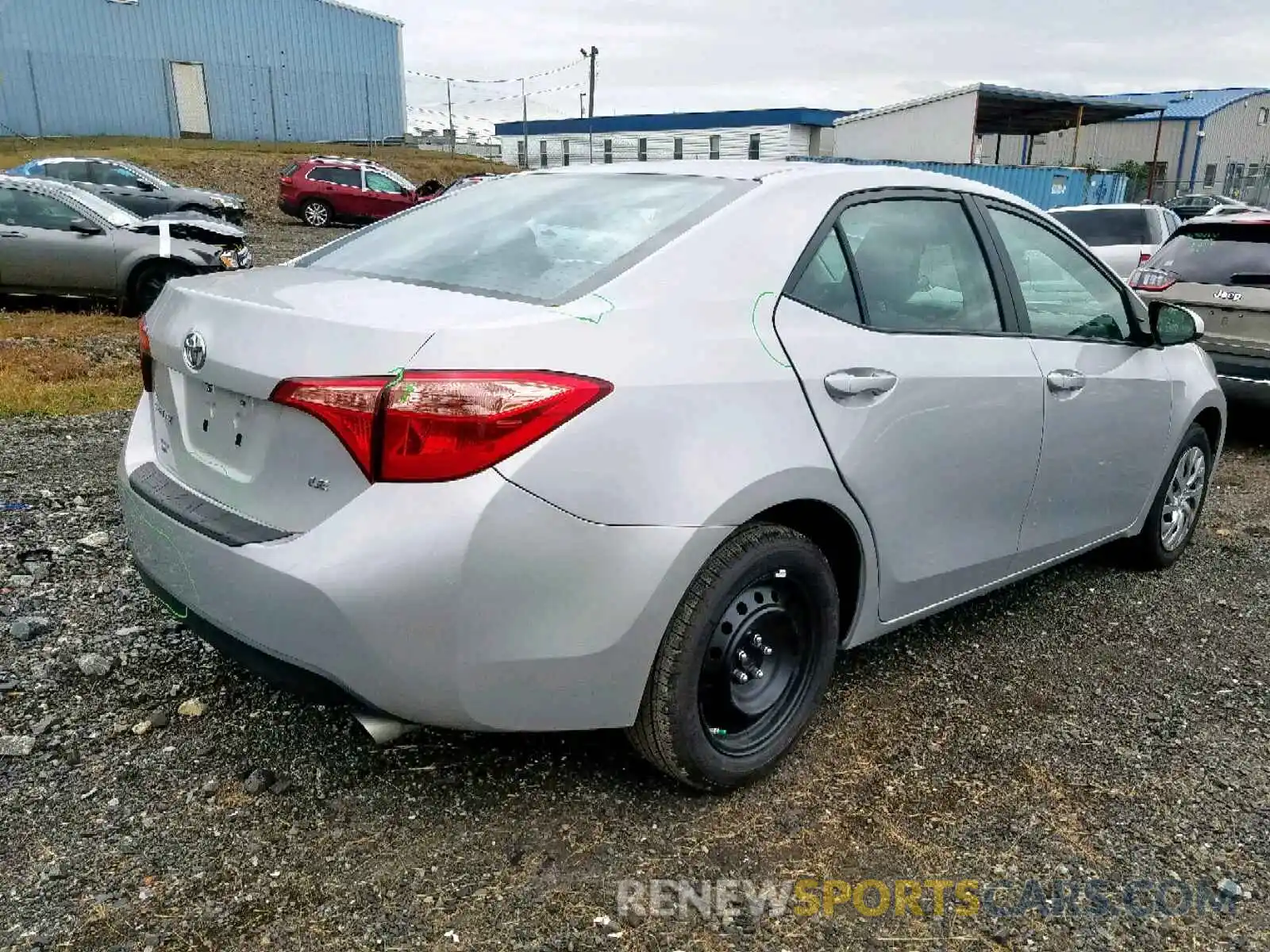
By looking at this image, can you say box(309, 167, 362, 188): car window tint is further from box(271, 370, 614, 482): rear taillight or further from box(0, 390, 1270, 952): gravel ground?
box(271, 370, 614, 482): rear taillight

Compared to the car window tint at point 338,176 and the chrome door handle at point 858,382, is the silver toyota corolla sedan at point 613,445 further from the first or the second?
the car window tint at point 338,176

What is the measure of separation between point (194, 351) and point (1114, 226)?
12.4m

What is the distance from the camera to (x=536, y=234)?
2838 mm

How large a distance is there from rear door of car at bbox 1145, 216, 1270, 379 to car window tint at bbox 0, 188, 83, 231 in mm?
10438

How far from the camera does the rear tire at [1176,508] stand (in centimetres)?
433

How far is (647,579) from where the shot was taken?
2.26 metres

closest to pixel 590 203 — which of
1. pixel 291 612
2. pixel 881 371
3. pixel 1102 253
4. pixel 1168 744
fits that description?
pixel 881 371

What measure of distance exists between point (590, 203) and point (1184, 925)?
2373 millimetres

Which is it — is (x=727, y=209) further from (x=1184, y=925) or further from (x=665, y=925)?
(x=1184, y=925)

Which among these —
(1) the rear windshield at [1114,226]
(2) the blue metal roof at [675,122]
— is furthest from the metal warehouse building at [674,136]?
(1) the rear windshield at [1114,226]

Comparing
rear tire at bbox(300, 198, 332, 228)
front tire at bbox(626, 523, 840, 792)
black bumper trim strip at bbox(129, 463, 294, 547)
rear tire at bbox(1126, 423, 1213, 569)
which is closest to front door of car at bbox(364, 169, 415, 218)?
rear tire at bbox(300, 198, 332, 228)

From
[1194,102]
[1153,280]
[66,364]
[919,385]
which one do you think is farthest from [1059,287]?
[1194,102]

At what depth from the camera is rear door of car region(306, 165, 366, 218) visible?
2394 centimetres

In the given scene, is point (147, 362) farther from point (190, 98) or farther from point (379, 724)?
point (190, 98)
